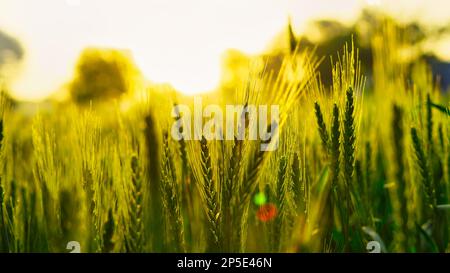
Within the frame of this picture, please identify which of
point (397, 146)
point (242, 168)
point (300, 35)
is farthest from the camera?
point (397, 146)

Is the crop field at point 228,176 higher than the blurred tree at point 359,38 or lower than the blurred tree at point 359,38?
lower

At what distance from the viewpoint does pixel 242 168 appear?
0.92 meters

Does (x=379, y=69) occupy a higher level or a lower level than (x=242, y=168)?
higher

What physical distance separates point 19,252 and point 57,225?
143 millimetres

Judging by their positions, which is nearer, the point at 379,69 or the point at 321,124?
the point at 321,124

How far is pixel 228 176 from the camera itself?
917 mm

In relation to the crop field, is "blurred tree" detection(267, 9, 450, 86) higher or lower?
higher

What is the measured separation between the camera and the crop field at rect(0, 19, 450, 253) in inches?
36.4

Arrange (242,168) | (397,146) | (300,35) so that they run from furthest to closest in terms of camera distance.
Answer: (397,146), (300,35), (242,168)

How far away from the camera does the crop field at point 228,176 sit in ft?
3.04
